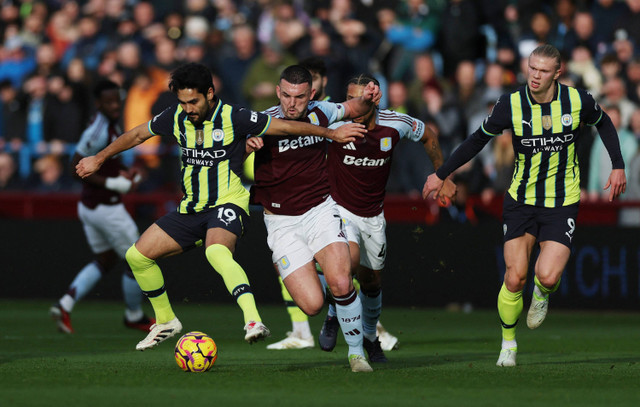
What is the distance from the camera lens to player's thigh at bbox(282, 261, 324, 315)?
9039mm

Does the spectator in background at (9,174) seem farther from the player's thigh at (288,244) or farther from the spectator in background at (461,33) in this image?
the player's thigh at (288,244)

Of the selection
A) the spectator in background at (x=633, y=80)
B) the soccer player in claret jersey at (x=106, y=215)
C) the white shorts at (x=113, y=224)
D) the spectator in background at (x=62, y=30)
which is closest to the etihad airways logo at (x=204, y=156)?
the soccer player in claret jersey at (x=106, y=215)

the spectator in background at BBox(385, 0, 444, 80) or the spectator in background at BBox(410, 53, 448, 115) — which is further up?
the spectator in background at BBox(385, 0, 444, 80)

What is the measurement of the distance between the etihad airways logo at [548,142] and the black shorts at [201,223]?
2249 millimetres

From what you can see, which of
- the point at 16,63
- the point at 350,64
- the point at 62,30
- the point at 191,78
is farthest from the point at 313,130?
the point at 62,30

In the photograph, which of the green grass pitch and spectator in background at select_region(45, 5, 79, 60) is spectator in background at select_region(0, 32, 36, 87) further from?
the green grass pitch

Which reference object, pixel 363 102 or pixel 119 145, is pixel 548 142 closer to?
pixel 363 102

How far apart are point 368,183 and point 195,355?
90.3 inches

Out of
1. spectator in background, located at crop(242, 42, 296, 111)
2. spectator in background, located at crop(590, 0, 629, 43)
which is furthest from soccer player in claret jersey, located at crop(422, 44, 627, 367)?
spectator in background, located at crop(590, 0, 629, 43)

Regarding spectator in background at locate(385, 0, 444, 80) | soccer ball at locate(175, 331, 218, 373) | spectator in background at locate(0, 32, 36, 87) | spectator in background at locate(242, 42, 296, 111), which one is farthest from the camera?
spectator in background at locate(0, 32, 36, 87)

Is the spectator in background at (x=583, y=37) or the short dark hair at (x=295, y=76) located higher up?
the short dark hair at (x=295, y=76)

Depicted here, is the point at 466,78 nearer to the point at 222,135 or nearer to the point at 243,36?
the point at 243,36

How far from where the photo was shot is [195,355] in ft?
28.2

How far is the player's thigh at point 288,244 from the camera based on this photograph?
918 centimetres
